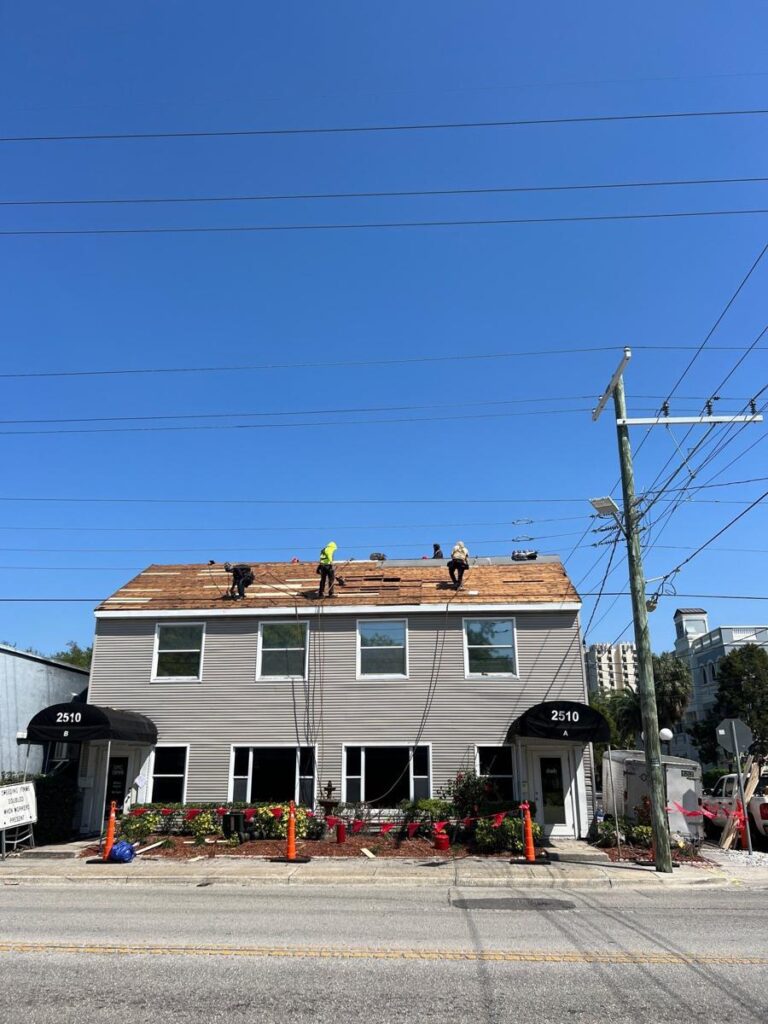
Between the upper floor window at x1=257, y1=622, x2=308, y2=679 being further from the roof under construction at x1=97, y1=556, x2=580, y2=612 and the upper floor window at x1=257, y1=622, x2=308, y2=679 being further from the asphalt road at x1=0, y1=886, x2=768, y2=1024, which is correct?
the asphalt road at x1=0, y1=886, x2=768, y2=1024

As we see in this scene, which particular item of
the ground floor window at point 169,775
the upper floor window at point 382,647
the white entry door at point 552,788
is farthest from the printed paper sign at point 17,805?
the white entry door at point 552,788

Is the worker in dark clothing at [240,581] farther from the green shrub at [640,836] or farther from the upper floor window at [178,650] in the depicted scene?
the green shrub at [640,836]

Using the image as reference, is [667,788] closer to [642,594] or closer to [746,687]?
[642,594]

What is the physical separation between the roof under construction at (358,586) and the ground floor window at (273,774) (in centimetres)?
376

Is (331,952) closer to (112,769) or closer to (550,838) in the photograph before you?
(550,838)

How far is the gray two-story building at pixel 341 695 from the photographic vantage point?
60.0 feet

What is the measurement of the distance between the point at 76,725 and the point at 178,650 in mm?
3558

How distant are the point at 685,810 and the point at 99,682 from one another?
15154 millimetres

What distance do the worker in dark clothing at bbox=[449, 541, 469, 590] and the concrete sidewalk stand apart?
7646 millimetres

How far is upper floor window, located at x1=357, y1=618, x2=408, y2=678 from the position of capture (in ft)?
63.3

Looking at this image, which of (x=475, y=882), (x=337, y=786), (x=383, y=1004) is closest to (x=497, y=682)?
(x=337, y=786)

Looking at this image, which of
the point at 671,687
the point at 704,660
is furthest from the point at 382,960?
the point at 704,660

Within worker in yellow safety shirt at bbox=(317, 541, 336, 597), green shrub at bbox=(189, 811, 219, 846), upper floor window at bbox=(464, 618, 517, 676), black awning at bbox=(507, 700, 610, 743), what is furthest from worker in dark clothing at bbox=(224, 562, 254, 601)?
black awning at bbox=(507, 700, 610, 743)

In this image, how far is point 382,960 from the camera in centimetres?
693
